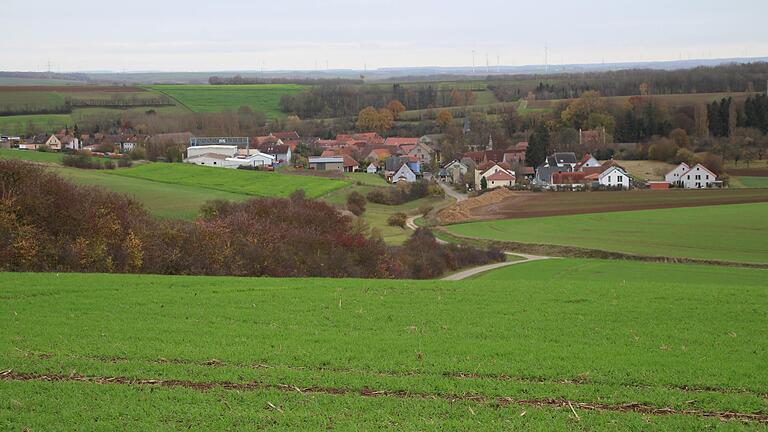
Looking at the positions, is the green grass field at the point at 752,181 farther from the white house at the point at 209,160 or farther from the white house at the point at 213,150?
the white house at the point at 213,150

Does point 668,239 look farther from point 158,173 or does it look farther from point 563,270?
point 158,173

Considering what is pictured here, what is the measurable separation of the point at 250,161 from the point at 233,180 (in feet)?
64.5

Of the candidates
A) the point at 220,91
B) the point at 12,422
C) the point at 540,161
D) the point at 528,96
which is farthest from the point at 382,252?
the point at 220,91

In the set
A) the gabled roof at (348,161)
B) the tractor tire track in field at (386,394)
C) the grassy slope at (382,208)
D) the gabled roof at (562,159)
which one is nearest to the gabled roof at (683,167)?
the gabled roof at (562,159)

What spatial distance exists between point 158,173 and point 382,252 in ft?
155

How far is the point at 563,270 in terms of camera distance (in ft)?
117

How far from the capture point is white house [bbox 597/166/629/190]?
2837 inches

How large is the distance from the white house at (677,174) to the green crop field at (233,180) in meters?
29.0

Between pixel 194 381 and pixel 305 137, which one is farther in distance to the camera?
pixel 305 137

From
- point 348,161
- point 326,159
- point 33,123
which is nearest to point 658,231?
point 348,161

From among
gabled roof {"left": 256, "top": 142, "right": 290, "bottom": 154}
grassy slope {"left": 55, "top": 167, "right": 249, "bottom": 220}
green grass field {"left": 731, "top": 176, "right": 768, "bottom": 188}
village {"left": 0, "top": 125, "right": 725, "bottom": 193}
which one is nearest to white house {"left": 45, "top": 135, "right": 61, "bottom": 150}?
village {"left": 0, "top": 125, "right": 725, "bottom": 193}

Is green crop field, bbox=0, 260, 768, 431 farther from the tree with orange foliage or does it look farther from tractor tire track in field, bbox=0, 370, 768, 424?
the tree with orange foliage

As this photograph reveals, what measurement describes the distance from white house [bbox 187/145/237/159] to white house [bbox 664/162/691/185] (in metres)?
49.0

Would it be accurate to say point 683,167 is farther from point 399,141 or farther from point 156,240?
point 156,240
